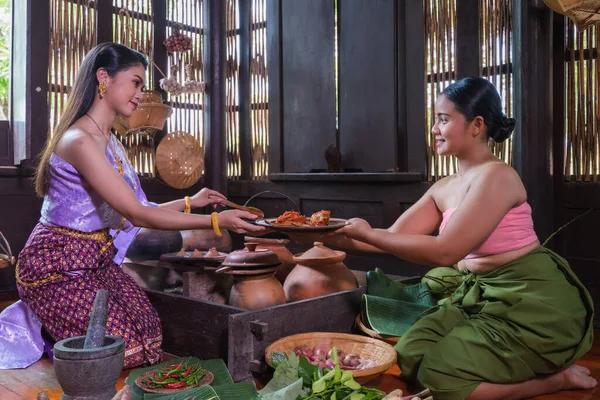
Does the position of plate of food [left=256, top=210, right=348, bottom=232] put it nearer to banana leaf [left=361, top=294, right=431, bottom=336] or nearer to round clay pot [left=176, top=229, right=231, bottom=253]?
banana leaf [left=361, top=294, right=431, bottom=336]

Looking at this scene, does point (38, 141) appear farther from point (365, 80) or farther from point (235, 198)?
point (365, 80)

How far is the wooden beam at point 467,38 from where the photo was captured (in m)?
4.96

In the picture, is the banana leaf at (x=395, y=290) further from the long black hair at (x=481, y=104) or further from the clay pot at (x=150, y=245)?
the clay pot at (x=150, y=245)

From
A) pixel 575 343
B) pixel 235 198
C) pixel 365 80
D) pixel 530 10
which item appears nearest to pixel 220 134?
pixel 235 198

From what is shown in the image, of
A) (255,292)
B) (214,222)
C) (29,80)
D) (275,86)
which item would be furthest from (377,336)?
(29,80)

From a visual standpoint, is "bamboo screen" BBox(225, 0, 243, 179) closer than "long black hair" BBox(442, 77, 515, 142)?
Result: No

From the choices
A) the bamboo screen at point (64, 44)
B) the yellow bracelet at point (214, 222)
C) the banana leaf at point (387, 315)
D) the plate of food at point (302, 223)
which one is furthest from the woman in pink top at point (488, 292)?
the bamboo screen at point (64, 44)

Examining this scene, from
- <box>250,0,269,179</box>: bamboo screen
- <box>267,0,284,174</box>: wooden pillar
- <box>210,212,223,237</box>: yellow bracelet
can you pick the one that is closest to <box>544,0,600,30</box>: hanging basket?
<box>210,212,223,237</box>: yellow bracelet

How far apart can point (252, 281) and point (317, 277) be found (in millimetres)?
466

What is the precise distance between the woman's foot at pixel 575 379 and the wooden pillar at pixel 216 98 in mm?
4606

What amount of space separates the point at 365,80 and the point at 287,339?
139 inches

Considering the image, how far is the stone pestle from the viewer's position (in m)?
1.98

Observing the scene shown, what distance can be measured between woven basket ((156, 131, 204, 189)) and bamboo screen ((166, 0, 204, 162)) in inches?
14.1

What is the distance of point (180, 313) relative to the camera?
10.3 ft
